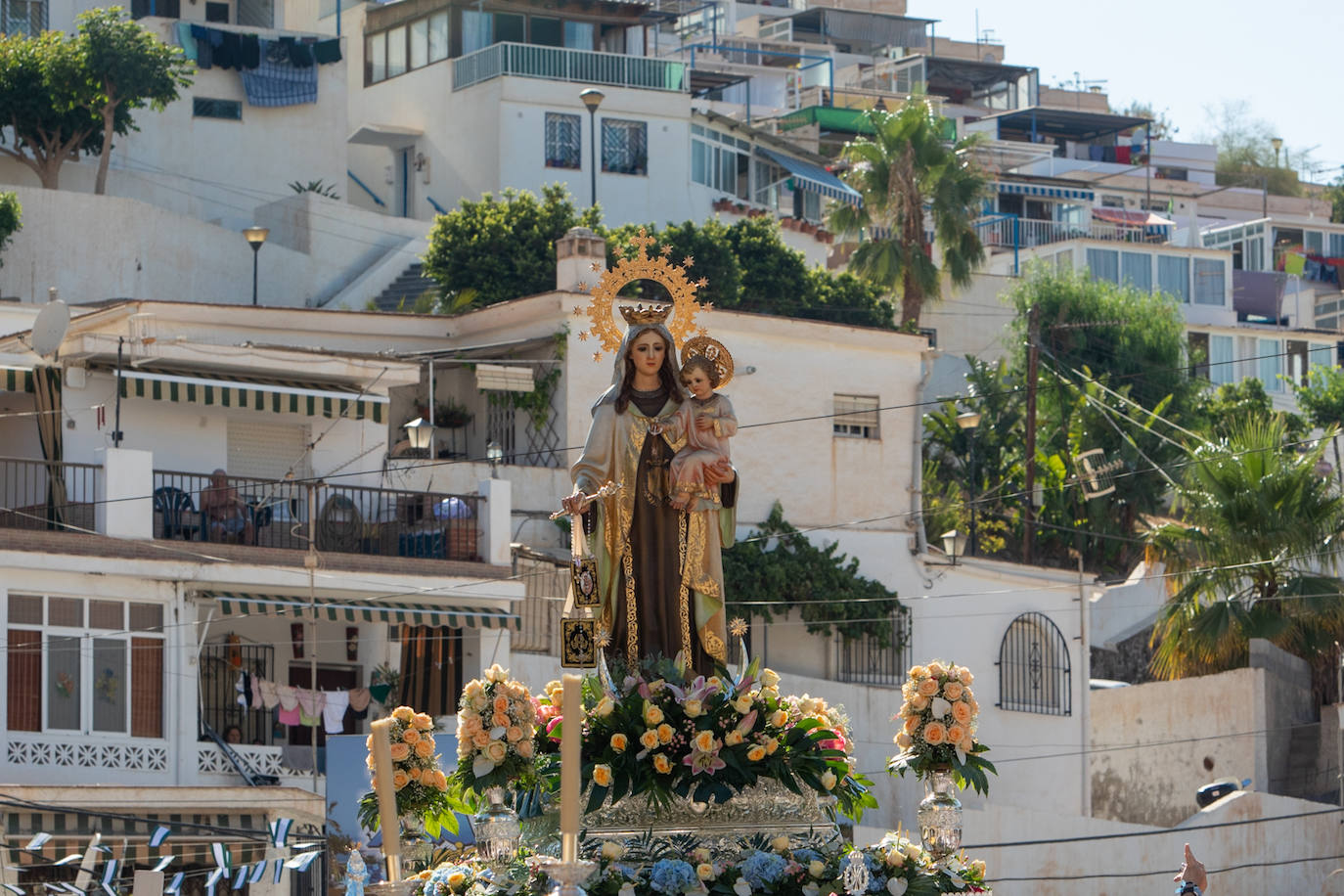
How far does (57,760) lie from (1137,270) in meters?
38.4

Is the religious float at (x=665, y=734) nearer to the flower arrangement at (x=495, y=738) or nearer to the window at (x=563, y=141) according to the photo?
the flower arrangement at (x=495, y=738)

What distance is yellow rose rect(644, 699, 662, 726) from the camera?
12.4 m

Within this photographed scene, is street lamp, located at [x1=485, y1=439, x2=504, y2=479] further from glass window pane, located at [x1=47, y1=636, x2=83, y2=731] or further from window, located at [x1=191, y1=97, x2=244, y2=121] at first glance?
window, located at [x1=191, y1=97, x2=244, y2=121]

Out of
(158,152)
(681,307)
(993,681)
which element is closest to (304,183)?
(158,152)

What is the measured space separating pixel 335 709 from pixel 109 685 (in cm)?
316

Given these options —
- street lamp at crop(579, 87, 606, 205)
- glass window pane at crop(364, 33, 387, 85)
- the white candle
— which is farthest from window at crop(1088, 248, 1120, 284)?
the white candle

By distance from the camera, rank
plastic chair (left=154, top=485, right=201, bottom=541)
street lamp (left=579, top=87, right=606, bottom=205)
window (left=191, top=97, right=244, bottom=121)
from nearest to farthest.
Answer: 1. plastic chair (left=154, top=485, right=201, bottom=541)
2. street lamp (left=579, top=87, right=606, bottom=205)
3. window (left=191, top=97, right=244, bottom=121)

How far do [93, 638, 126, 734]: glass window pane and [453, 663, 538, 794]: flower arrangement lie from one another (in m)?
17.2

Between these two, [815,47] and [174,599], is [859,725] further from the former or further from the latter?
[815,47]

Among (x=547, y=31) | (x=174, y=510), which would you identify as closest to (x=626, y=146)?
(x=547, y=31)

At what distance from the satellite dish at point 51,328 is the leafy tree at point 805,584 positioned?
1039 cm

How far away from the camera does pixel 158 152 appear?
161 ft

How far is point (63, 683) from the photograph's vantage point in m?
28.4

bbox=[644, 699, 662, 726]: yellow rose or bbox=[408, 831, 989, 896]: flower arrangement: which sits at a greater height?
bbox=[644, 699, 662, 726]: yellow rose
